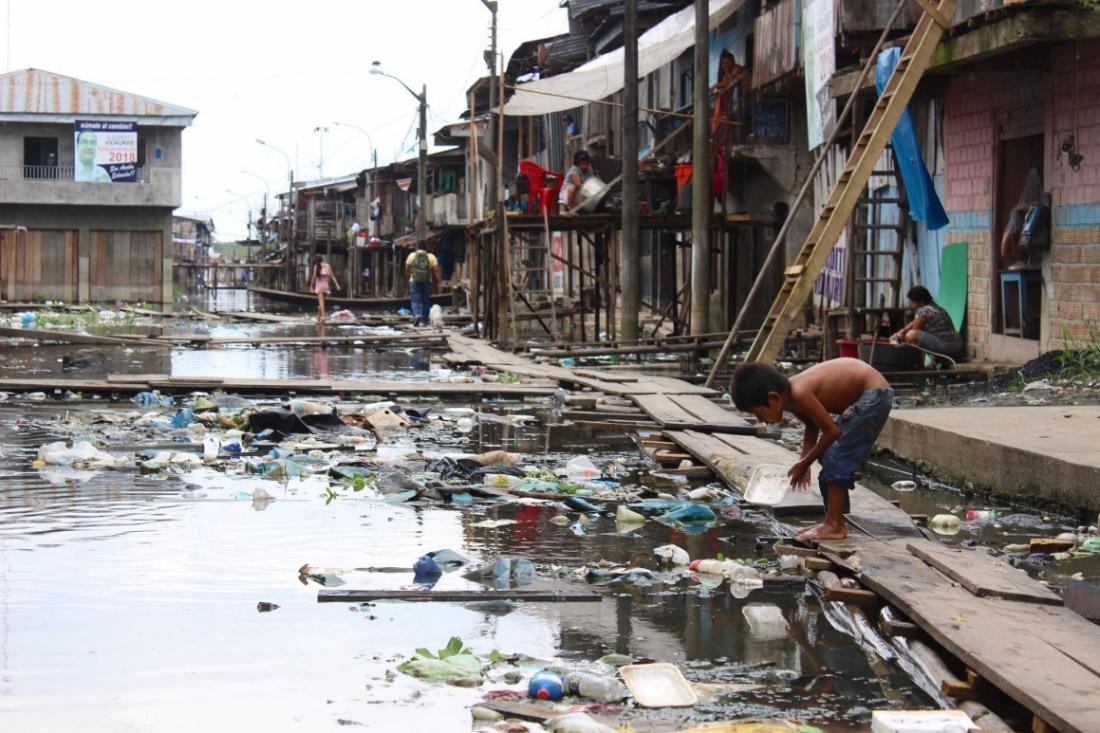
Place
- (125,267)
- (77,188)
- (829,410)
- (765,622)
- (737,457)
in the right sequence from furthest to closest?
1. (125,267)
2. (77,188)
3. (737,457)
4. (829,410)
5. (765,622)

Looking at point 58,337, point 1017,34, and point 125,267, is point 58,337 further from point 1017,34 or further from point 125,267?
point 125,267

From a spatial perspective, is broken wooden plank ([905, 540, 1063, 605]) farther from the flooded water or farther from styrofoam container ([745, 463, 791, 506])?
styrofoam container ([745, 463, 791, 506])

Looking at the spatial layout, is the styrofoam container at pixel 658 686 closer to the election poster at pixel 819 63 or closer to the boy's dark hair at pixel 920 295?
the boy's dark hair at pixel 920 295

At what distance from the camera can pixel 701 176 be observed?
1828 centimetres

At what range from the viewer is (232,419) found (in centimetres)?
1152

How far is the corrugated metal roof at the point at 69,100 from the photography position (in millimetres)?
42312

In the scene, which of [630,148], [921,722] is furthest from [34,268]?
[921,722]

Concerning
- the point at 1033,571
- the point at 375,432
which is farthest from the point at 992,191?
the point at 1033,571

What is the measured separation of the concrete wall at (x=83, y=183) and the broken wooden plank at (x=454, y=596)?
38721 mm

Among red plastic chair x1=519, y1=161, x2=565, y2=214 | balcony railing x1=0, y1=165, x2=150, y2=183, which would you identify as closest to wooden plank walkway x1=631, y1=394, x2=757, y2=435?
red plastic chair x1=519, y1=161, x2=565, y2=214

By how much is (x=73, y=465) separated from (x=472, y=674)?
5.31m

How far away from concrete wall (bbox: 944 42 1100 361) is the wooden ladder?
122cm

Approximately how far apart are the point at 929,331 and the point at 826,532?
8.81 m

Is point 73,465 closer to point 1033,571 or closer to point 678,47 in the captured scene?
point 1033,571
